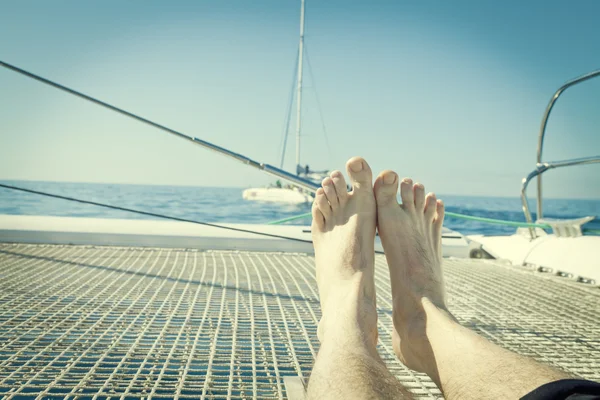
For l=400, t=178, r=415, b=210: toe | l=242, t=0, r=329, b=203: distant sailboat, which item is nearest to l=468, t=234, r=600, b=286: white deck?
l=400, t=178, r=415, b=210: toe

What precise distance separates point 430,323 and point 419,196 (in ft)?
2.11

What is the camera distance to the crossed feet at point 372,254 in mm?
871

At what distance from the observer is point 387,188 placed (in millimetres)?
1390

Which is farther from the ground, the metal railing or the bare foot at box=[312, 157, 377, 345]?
the metal railing

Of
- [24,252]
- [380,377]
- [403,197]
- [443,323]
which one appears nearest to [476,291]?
[403,197]

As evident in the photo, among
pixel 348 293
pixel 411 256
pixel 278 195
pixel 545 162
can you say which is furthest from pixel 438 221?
pixel 278 195

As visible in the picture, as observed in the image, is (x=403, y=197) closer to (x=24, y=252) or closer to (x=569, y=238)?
(x=569, y=238)

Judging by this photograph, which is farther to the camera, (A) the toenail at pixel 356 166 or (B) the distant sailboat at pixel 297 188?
(B) the distant sailboat at pixel 297 188

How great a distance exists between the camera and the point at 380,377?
60cm

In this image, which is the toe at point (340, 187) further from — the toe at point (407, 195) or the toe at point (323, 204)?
the toe at point (407, 195)

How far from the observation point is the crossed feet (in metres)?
0.87

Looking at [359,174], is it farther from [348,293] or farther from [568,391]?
[568,391]

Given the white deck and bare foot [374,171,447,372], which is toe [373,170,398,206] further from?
the white deck

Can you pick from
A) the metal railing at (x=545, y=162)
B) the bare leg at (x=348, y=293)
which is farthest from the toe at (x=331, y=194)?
the metal railing at (x=545, y=162)
